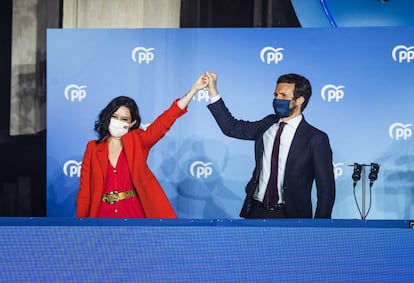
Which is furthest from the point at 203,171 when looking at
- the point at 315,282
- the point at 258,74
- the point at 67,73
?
the point at 315,282

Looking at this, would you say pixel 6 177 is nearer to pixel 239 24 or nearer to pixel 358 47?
pixel 239 24

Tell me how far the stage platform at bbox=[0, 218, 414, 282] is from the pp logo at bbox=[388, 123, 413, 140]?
2843 millimetres

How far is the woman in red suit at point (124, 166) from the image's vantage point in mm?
5906

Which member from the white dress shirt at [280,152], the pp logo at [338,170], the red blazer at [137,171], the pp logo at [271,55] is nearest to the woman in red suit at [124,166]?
the red blazer at [137,171]

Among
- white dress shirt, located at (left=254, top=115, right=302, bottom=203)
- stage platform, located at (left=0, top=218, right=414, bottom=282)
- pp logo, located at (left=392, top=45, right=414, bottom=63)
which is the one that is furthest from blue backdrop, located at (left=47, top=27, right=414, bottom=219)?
stage platform, located at (left=0, top=218, right=414, bottom=282)

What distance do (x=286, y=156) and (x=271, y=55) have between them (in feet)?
2.54

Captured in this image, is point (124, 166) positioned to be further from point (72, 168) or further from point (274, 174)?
point (274, 174)

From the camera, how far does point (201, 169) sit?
605cm

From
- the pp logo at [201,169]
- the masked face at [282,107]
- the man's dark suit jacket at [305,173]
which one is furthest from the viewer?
the pp logo at [201,169]

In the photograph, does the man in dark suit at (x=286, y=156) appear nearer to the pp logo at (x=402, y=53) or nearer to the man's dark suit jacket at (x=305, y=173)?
the man's dark suit jacket at (x=305, y=173)

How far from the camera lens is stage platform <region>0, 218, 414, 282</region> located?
3033 millimetres

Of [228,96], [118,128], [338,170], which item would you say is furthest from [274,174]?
[118,128]

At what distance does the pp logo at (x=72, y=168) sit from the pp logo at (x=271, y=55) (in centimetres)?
162

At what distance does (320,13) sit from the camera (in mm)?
6492
